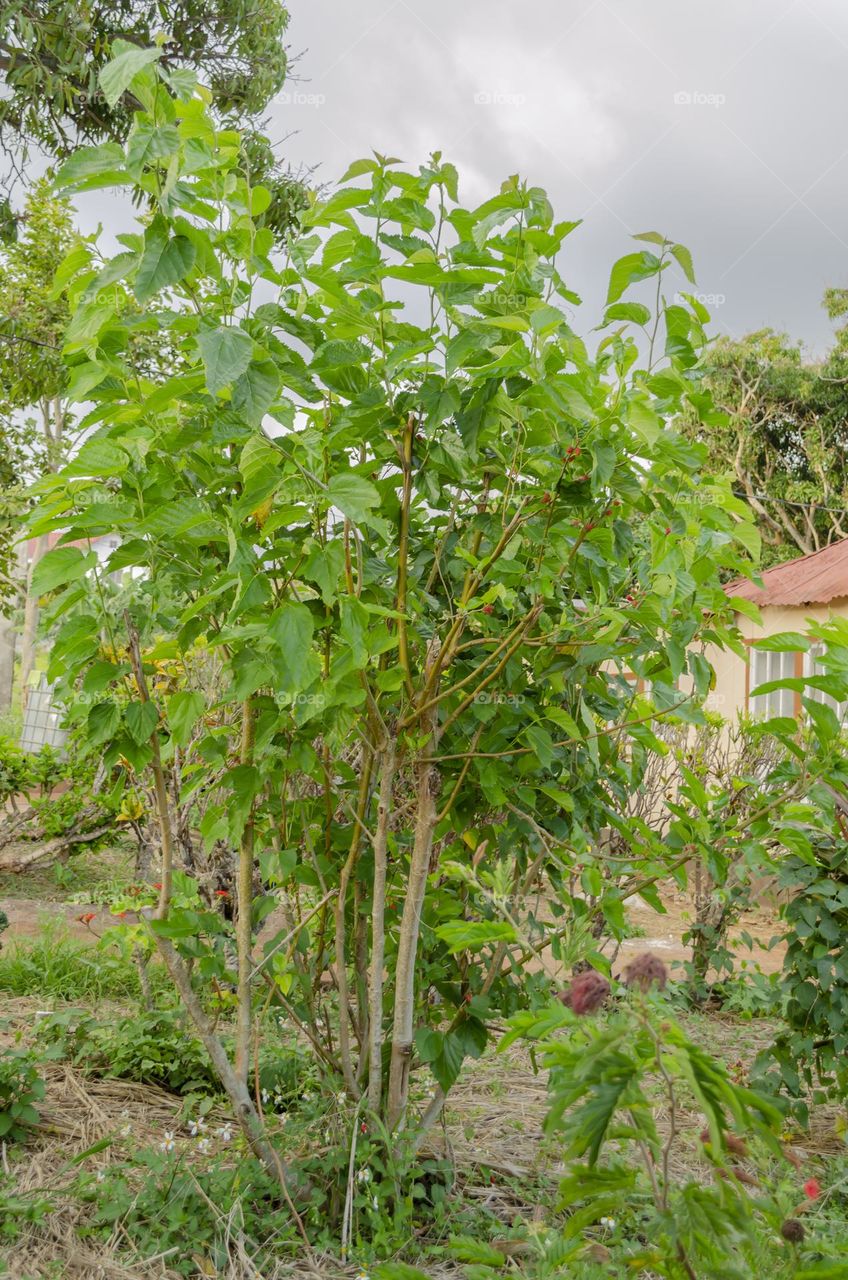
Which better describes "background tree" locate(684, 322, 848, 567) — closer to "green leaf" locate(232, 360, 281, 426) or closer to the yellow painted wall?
the yellow painted wall

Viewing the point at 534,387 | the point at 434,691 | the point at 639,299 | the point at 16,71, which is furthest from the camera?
the point at 16,71

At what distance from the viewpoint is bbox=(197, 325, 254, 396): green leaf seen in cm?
127

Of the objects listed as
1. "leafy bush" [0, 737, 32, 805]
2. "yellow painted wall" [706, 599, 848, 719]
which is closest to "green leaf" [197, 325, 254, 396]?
"leafy bush" [0, 737, 32, 805]

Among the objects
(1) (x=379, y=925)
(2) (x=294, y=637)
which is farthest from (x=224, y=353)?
(1) (x=379, y=925)

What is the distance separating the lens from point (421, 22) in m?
5.39

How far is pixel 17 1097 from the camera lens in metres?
2.35

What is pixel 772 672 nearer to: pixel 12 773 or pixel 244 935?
pixel 12 773

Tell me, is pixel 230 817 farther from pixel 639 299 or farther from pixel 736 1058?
pixel 736 1058

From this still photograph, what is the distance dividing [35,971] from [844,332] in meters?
18.9

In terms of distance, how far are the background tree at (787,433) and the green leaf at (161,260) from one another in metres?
18.2

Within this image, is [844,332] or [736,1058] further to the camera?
[844,332]

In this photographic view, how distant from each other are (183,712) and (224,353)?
704 mm

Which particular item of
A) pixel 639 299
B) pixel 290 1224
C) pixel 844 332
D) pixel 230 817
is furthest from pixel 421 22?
pixel 844 332

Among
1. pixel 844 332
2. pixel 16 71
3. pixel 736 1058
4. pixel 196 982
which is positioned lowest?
pixel 736 1058
